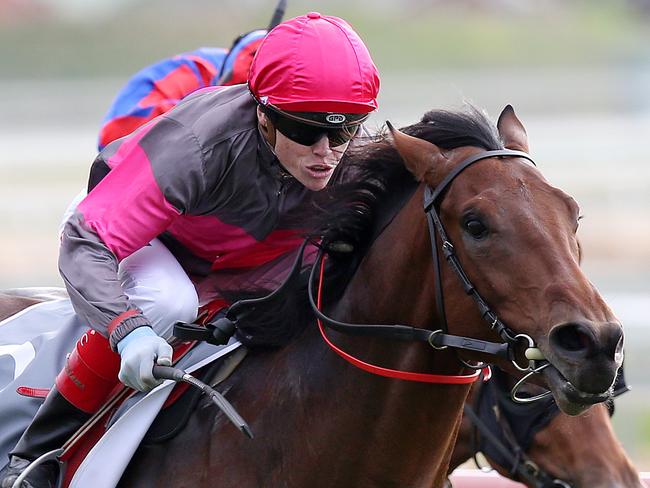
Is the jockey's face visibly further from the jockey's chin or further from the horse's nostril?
the horse's nostril

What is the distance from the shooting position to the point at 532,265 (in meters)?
2.54

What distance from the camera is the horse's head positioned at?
2.44m

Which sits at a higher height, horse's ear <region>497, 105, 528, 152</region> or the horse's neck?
horse's ear <region>497, 105, 528, 152</region>

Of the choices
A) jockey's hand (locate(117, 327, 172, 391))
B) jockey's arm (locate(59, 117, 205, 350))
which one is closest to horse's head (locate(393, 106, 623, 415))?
jockey's arm (locate(59, 117, 205, 350))

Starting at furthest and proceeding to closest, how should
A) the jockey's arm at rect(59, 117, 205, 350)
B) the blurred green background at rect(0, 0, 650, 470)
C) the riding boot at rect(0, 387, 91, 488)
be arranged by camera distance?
1. the blurred green background at rect(0, 0, 650, 470)
2. the riding boot at rect(0, 387, 91, 488)
3. the jockey's arm at rect(59, 117, 205, 350)

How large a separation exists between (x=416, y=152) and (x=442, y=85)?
16325 millimetres

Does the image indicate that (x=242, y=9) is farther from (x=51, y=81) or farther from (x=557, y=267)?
(x=557, y=267)

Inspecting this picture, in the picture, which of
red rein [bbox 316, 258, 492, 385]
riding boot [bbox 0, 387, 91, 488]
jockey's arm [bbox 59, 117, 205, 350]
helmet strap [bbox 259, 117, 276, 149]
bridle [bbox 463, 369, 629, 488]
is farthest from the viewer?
bridle [bbox 463, 369, 629, 488]

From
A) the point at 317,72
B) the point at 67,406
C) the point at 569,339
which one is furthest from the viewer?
the point at 67,406

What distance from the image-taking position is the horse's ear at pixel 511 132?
2906mm

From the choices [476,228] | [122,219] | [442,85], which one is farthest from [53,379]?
[442,85]

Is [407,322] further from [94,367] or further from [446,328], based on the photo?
[94,367]

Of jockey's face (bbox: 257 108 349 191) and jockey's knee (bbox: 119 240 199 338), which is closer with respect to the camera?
jockey's face (bbox: 257 108 349 191)

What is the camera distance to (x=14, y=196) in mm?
13312
